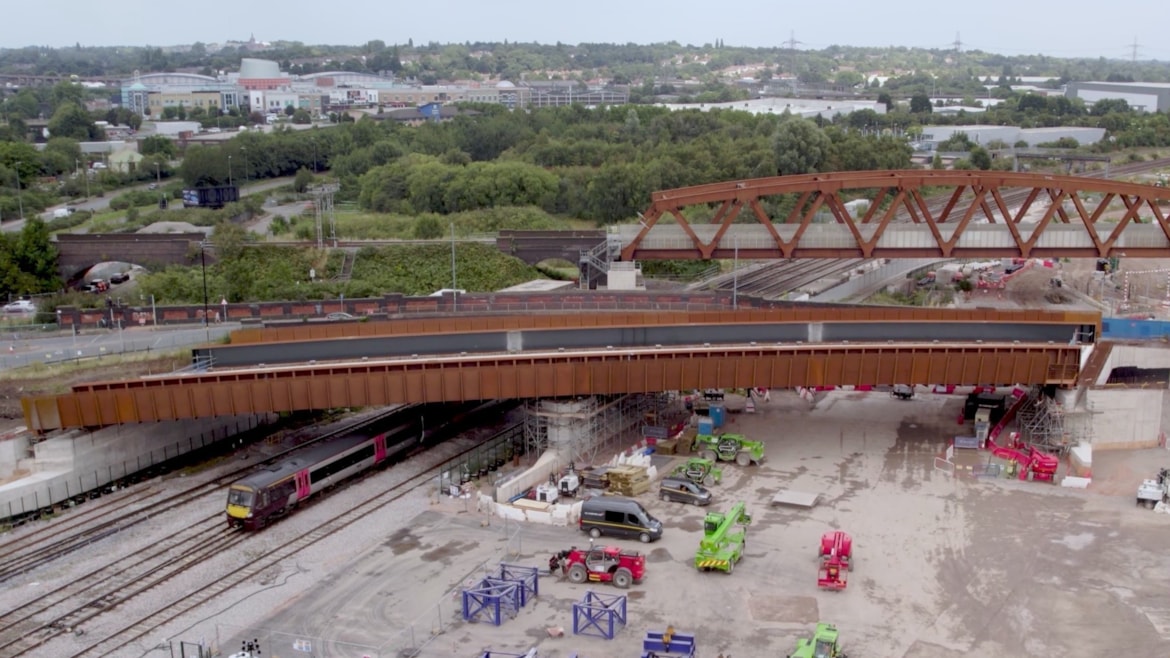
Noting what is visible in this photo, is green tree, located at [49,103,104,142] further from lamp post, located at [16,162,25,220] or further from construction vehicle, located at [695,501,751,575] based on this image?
construction vehicle, located at [695,501,751,575]

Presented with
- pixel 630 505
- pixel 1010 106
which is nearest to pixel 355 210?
pixel 630 505

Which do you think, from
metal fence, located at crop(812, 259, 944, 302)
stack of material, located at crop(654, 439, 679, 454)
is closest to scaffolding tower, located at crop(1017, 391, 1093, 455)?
stack of material, located at crop(654, 439, 679, 454)

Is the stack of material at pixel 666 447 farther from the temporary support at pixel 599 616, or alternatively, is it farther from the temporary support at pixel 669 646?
the temporary support at pixel 669 646

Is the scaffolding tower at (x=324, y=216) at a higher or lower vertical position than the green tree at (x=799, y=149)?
lower

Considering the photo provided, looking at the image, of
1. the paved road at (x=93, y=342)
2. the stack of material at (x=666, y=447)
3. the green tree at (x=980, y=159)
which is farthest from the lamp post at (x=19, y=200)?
the green tree at (x=980, y=159)

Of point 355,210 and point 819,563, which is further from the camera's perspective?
point 355,210

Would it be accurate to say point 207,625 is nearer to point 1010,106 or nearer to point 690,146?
point 690,146
